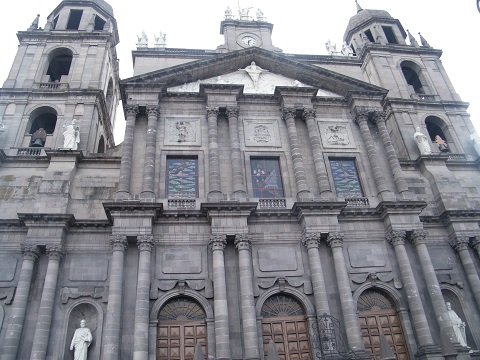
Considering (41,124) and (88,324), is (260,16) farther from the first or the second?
(88,324)

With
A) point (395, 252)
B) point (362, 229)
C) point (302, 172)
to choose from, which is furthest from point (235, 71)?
point (395, 252)

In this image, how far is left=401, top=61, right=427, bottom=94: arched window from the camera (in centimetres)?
3112

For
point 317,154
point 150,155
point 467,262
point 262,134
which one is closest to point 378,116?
point 317,154

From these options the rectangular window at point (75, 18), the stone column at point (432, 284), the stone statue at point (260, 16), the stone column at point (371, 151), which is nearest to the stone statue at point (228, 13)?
the stone statue at point (260, 16)

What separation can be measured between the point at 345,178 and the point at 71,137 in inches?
567

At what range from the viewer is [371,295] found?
1889 centimetres

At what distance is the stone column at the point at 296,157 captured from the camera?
65.3ft

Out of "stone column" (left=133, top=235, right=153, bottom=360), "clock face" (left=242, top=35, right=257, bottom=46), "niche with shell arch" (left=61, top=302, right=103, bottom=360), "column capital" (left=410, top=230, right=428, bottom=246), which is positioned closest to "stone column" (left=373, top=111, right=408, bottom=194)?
"column capital" (left=410, top=230, right=428, bottom=246)

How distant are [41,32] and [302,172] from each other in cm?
2053

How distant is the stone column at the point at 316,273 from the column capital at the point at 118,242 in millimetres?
7729

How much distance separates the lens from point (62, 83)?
26.3 m

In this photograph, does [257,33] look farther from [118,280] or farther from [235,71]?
[118,280]

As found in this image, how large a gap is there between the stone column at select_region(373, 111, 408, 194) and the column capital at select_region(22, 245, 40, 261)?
669 inches

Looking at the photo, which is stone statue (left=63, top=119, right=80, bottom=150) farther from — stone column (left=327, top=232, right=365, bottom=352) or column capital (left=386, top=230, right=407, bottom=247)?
column capital (left=386, top=230, right=407, bottom=247)
